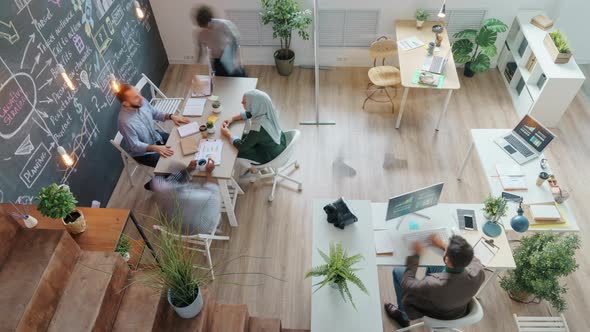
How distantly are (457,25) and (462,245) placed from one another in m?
4.25

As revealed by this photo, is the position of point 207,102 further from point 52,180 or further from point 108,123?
point 52,180

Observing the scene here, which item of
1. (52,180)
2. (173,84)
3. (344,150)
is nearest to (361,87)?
(344,150)

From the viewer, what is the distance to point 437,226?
3689 millimetres

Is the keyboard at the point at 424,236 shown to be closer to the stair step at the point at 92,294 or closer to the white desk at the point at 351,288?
the white desk at the point at 351,288

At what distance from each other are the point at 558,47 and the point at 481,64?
95 centimetres

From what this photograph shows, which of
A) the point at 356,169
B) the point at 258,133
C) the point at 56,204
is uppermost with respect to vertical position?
the point at 356,169

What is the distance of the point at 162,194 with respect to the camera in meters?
3.55

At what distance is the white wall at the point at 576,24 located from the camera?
228 inches

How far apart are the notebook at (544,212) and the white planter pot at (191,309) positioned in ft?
9.84

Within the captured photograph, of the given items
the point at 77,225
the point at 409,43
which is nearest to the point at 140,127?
the point at 77,225

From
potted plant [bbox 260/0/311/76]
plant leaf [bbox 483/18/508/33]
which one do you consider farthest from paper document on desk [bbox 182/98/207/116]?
plant leaf [bbox 483/18/508/33]

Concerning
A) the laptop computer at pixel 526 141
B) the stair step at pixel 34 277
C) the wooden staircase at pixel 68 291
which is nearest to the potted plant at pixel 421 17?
the laptop computer at pixel 526 141

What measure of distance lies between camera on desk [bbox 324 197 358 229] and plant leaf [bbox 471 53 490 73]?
3581mm

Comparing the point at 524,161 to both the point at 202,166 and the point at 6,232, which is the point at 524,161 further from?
the point at 6,232
